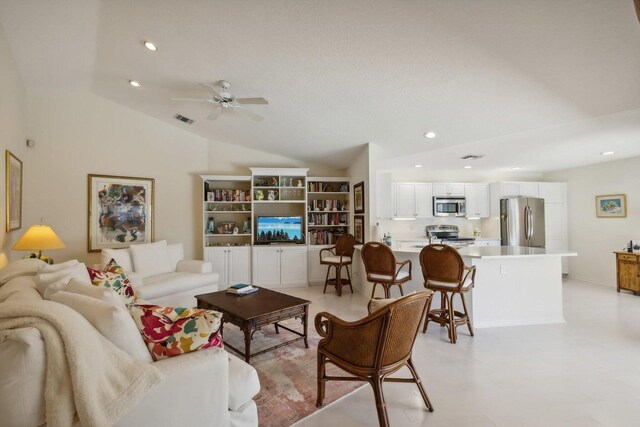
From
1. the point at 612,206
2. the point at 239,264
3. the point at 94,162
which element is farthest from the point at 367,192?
the point at 612,206

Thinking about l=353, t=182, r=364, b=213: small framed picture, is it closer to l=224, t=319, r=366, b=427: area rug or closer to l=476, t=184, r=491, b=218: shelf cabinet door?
l=224, t=319, r=366, b=427: area rug

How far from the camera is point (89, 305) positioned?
1.47 meters

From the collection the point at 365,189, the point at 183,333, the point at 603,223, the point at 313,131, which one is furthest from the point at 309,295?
the point at 603,223

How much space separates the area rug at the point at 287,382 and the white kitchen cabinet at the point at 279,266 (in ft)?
7.49

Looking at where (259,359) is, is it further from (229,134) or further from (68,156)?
(68,156)

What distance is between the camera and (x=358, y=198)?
17.7 feet

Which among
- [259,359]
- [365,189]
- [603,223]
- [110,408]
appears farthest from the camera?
[603,223]

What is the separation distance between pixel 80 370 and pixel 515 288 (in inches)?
164

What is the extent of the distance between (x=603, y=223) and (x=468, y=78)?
17.0 ft

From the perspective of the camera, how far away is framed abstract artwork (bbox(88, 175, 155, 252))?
15.9 ft

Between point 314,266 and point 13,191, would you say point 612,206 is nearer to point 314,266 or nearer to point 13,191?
point 314,266

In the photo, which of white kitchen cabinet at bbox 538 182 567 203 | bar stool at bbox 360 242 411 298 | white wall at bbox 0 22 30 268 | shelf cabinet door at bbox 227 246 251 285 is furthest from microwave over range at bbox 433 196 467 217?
white wall at bbox 0 22 30 268

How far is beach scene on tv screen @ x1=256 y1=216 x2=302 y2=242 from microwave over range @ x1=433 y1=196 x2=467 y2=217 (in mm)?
2918

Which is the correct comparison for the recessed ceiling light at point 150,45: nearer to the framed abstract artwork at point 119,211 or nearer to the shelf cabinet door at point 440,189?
the framed abstract artwork at point 119,211
